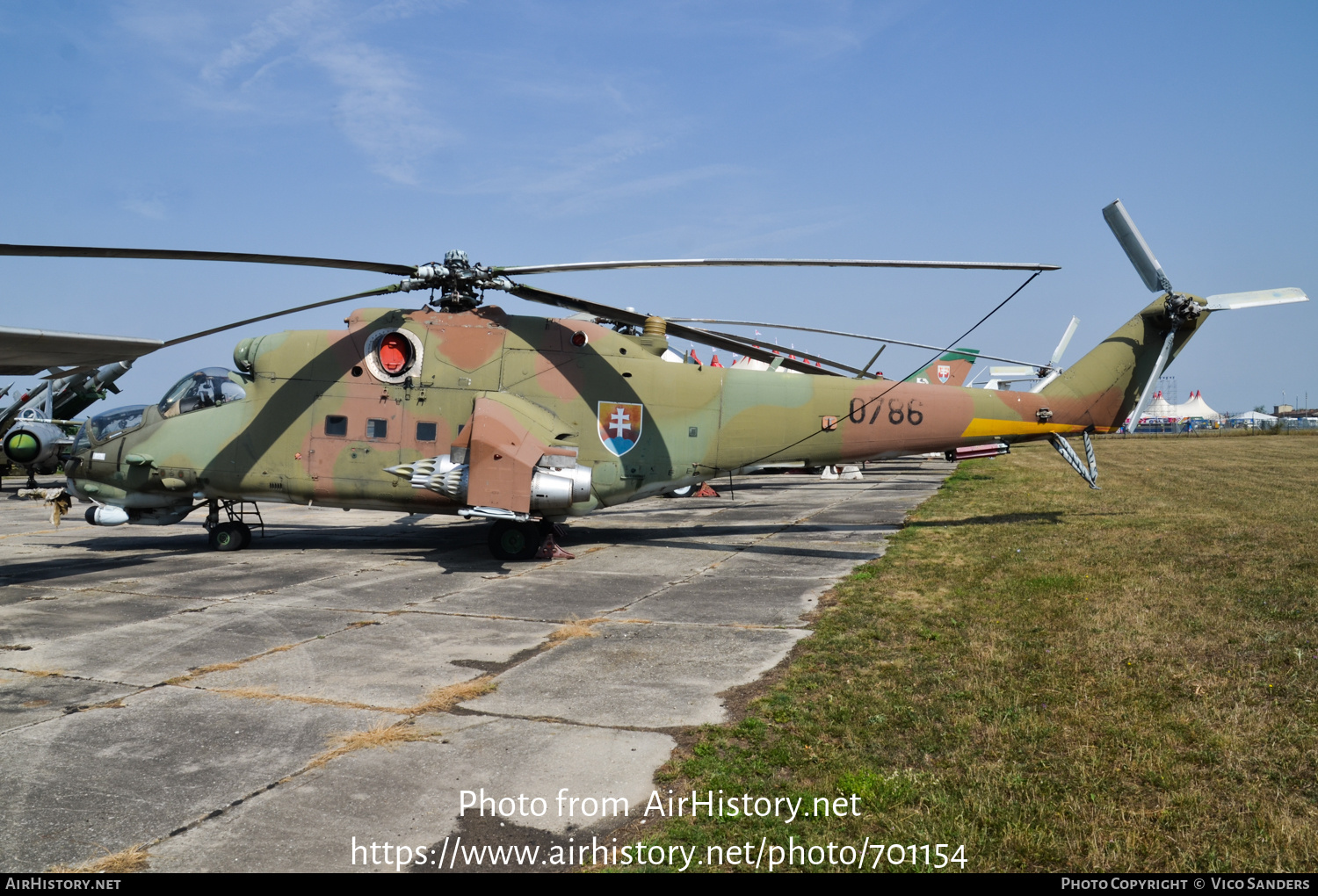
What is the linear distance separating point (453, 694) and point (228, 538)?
9764 mm

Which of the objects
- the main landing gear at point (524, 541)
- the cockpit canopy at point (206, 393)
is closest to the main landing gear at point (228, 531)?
the cockpit canopy at point (206, 393)

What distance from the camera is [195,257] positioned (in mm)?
9617

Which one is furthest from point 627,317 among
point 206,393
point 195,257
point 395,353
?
point 206,393

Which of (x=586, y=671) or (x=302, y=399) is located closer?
(x=586, y=671)

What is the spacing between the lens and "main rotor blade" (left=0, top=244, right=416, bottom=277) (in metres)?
8.43

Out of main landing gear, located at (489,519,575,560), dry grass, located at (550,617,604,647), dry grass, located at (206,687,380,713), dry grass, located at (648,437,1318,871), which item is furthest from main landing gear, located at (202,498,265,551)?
dry grass, located at (648,437,1318,871)

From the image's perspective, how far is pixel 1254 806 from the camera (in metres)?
4.14

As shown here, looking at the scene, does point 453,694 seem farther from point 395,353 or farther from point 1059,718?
point 395,353

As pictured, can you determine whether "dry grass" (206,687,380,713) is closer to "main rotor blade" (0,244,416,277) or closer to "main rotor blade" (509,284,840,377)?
"main rotor blade" (0,244,416,277)

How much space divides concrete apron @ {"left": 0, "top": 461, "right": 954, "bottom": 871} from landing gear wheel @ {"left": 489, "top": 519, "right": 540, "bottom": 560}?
392mm
